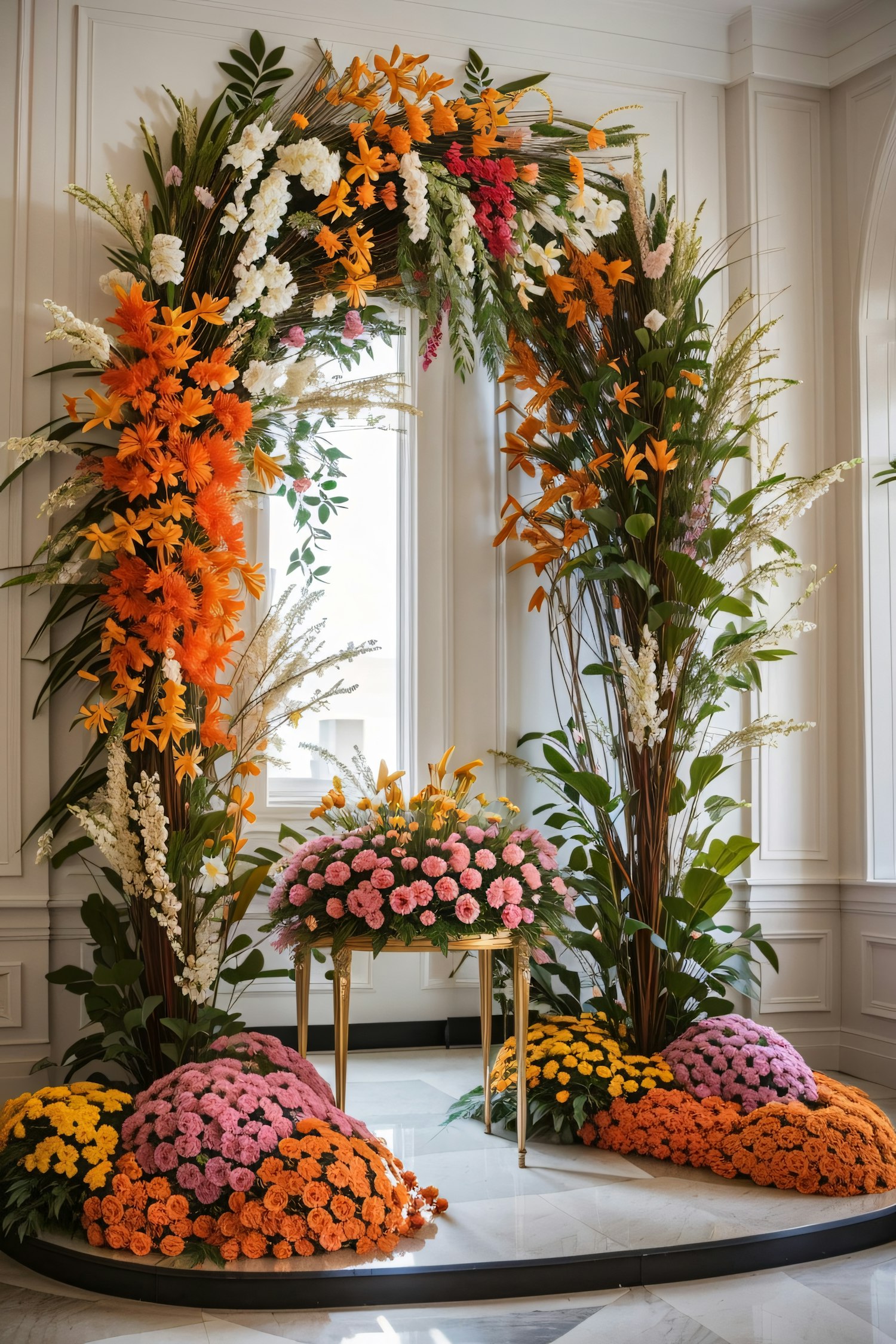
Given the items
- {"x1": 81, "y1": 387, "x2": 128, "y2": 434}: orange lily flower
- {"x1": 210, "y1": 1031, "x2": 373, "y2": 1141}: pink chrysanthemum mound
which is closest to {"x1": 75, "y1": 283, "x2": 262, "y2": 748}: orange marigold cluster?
{"x1": 81, "y1": 387, "x2": 128, "y2": 434}: orange lily flower

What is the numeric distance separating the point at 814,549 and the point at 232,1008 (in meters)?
2.67

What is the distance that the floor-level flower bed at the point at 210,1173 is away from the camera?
2.43m

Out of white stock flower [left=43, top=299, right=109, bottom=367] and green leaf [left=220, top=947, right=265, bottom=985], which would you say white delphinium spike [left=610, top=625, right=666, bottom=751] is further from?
white stock flower [left=43, top=299, right=109, bottom=367]

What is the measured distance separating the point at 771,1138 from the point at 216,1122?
1427mm

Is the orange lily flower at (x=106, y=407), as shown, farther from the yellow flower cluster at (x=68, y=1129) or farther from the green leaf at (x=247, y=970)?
the yellow flower cluster at (x=68, y=1129)

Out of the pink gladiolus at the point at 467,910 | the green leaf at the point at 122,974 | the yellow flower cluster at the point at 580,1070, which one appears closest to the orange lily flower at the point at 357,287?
the pink gladiolus at the point at 467,910

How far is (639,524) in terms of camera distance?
3.58m

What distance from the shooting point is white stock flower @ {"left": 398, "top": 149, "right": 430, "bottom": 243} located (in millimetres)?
3266

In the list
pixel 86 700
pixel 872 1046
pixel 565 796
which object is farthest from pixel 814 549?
pixel 86 700

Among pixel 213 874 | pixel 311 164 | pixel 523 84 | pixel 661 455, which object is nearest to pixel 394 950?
pixel 213 874

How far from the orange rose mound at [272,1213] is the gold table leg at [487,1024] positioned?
2.41 ft

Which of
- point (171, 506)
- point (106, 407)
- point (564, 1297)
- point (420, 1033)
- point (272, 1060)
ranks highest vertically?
point (106, 407)

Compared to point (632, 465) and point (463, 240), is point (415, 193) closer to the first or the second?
point (463, 240)

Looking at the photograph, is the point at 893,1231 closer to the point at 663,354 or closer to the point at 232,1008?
the point at 232,1008
